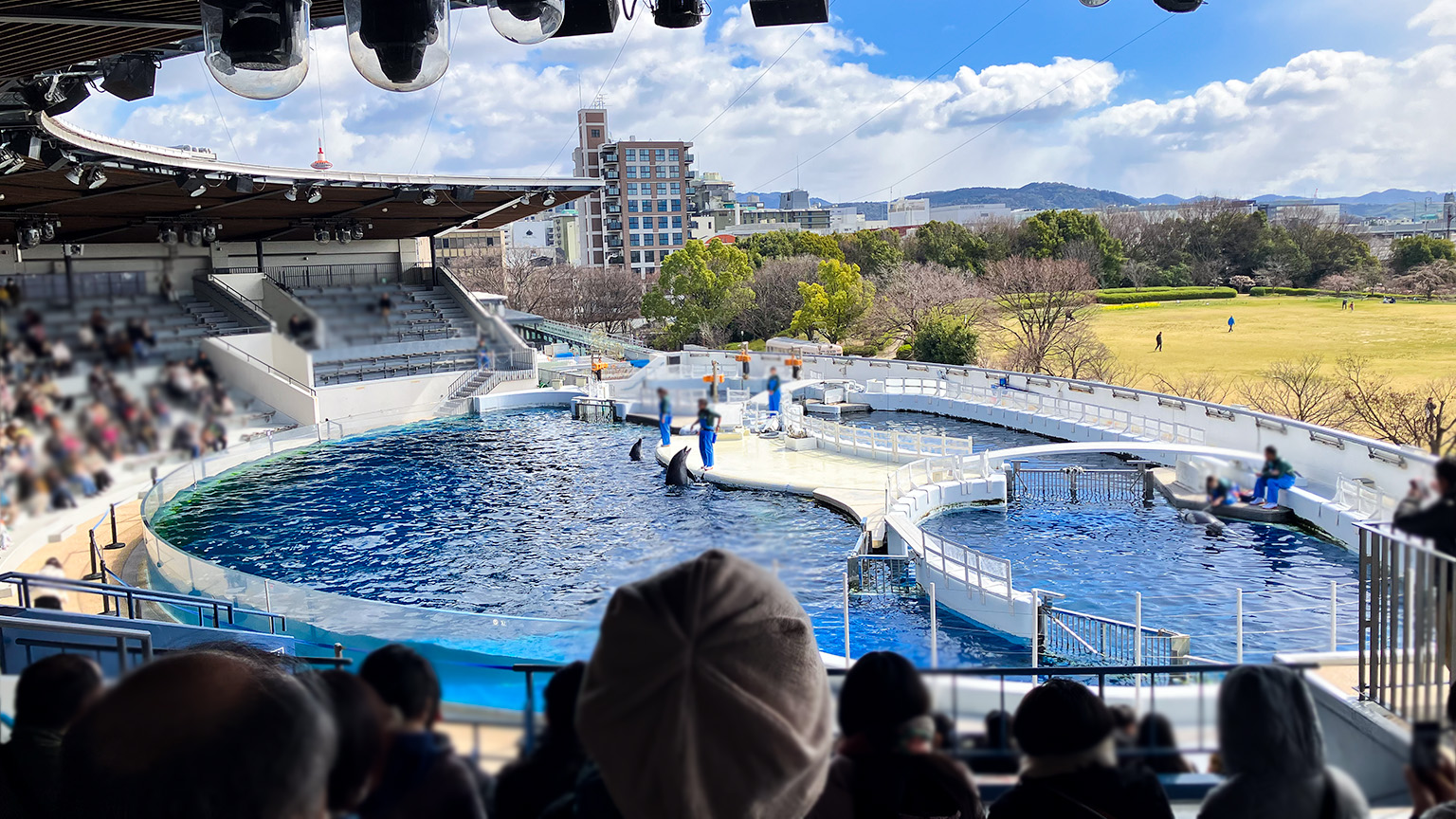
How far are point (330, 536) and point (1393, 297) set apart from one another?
1011 inches

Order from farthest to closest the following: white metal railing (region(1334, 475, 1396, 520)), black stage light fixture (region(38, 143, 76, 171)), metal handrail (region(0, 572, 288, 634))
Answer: black stage light fixture (region(38, 143, 76, 171)) → metal handrail (region(0, 572, 288, 634)) → white metal railing (region(1334, 475, 1396, 520))

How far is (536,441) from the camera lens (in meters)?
14.7

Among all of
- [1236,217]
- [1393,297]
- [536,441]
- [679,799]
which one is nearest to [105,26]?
[679,799]

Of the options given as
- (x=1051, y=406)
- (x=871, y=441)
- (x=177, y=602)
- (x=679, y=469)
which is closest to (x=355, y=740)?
(x=177, y=602)

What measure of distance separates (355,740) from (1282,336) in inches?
1090

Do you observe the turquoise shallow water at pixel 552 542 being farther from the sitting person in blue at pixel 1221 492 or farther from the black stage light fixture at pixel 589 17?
the sitting person in blue at pixel 1221 492

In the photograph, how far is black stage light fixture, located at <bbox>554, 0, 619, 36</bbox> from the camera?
3148mm

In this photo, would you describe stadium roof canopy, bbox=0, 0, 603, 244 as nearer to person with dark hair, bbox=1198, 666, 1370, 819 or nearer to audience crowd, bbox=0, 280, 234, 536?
audience crowd, bbox=0, 280, 234, 536

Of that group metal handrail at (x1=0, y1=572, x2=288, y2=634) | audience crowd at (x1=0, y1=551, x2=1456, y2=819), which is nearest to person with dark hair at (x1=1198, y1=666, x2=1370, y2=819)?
audience crowd at (x1=0, y1=551, x2=1456, y2=819)

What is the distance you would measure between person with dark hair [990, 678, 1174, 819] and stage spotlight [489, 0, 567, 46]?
215cm

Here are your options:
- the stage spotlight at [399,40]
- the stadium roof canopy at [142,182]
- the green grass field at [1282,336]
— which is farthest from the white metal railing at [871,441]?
the green grass field at [1282,336]

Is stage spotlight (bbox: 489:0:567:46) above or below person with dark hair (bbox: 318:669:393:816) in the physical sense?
above

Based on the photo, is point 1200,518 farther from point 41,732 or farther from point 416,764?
point 41,732

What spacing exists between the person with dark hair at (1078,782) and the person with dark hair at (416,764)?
556mm
